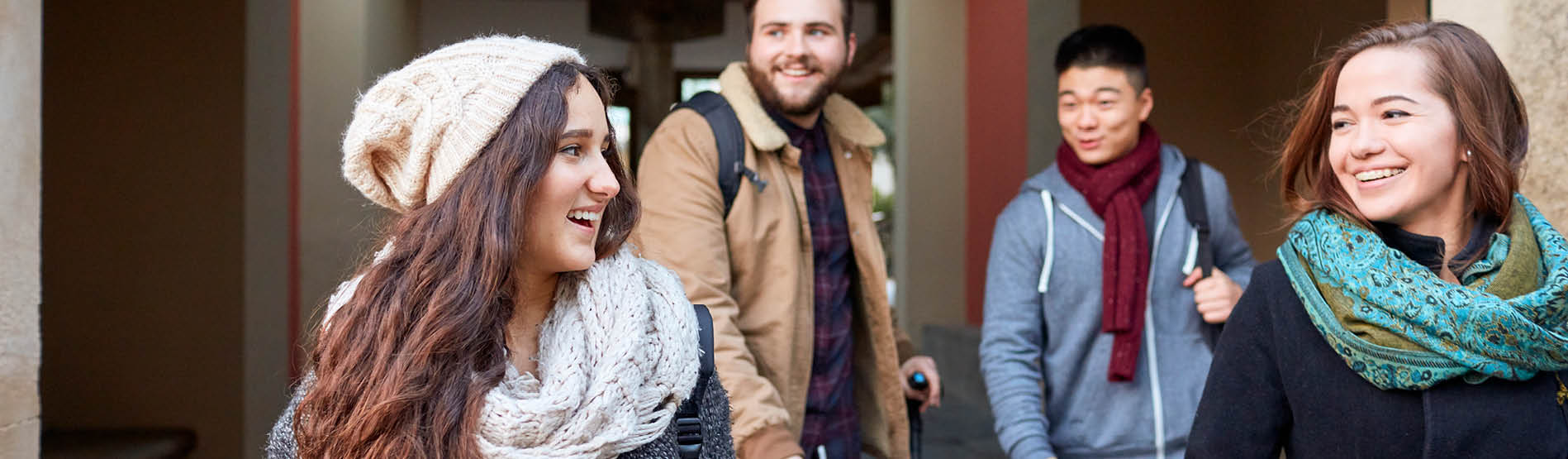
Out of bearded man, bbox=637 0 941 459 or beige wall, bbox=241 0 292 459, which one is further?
beige wall, bbox=241 0 292 459

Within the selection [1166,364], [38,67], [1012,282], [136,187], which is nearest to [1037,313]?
[1012,282]

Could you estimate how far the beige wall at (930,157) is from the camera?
318 inches

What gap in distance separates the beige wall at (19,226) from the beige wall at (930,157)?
246 inches

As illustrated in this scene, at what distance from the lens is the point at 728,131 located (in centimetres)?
256

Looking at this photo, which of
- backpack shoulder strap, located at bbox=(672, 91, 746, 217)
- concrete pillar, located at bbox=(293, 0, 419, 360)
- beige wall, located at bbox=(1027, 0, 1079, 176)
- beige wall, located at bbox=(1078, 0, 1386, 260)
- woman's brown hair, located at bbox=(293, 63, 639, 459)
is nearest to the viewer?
woman's brown hair, located at bbox=(293, 63, 639, 459)

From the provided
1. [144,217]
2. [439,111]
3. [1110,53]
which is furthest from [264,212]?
[439,111]

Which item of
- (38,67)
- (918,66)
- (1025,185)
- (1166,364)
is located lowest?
(1166,364)

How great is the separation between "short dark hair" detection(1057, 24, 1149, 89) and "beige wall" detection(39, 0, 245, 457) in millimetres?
3452

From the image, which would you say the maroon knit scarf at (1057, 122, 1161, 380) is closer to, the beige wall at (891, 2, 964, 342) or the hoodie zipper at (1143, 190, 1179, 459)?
the hoodie zipper at (1143, 190, 1179, 459)

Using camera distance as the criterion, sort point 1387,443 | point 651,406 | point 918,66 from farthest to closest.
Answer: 1. point 918,66
2. point 1387,443
3. point 651,406

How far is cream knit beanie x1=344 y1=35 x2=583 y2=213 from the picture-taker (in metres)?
1.48

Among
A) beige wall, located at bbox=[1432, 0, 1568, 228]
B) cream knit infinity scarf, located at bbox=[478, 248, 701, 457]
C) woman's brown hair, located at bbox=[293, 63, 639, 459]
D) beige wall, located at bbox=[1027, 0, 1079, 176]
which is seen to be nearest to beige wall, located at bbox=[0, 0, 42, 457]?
woman's brown hair, located at bbox=[293, 63, 639, 459]

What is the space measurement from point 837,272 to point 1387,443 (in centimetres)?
131

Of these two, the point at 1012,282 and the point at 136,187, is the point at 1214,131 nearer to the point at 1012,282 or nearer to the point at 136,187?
the point at 1012,282
